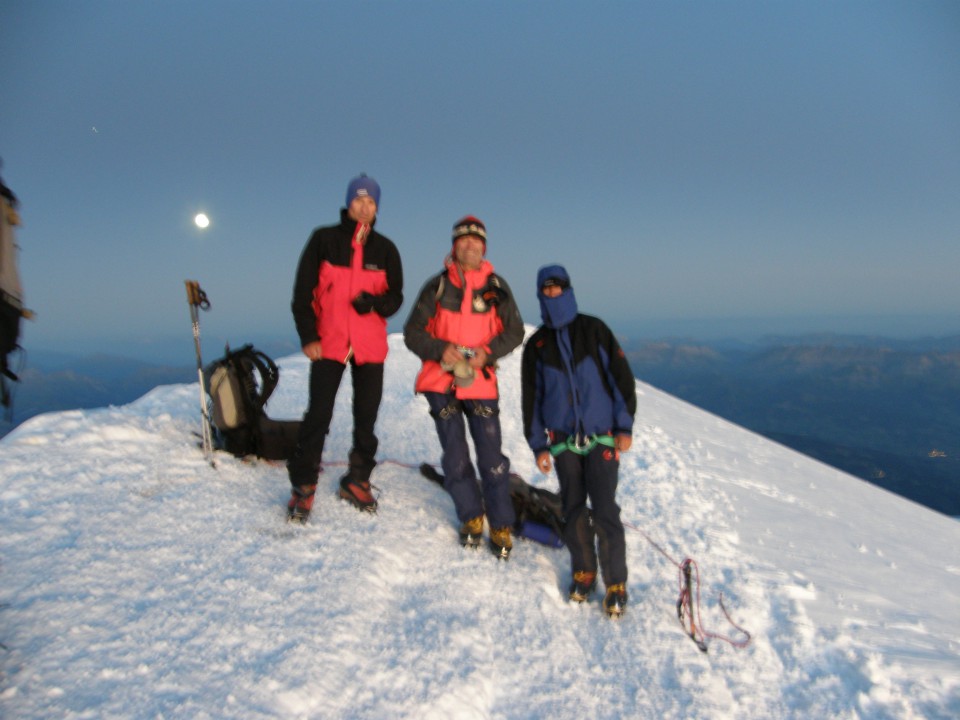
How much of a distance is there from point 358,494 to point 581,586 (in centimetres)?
236

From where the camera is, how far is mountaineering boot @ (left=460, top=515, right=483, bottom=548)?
467cm

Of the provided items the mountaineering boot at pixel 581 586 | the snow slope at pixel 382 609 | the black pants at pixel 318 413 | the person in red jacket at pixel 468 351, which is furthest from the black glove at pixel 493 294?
the mountaineering boot at pixel 581 586

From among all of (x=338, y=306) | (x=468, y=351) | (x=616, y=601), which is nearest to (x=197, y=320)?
(x=338, y=306)

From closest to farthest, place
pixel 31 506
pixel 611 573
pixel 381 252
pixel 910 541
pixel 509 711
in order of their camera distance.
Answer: pixel 509 711 → pixel 611 573 → pixel 31 506 → pixel 381 252 → pixel 910 541

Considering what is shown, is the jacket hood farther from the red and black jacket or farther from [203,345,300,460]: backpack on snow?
[203,345,300,460]: backpack on snow

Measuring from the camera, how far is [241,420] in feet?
19.4

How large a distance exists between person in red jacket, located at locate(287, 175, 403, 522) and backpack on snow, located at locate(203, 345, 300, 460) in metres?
1.47

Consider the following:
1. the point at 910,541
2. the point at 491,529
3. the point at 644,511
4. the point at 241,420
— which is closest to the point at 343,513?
the point at 491,529

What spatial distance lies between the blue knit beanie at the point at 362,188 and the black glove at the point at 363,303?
86cm

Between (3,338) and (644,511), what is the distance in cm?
637

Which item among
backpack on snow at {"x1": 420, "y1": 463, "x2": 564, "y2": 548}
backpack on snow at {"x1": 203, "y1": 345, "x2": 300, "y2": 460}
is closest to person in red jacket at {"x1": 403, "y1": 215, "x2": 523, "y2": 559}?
backpack on snow at {"x1": 420, "y1": 463, "x2": 564, "y2": 548}

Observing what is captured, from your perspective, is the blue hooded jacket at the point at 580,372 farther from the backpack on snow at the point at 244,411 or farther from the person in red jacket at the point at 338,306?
the backpack on snow at the point at 244,411

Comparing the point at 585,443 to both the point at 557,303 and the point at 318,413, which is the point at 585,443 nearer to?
the point at 557,303

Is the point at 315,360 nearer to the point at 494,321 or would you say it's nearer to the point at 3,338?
the point at 494,321
